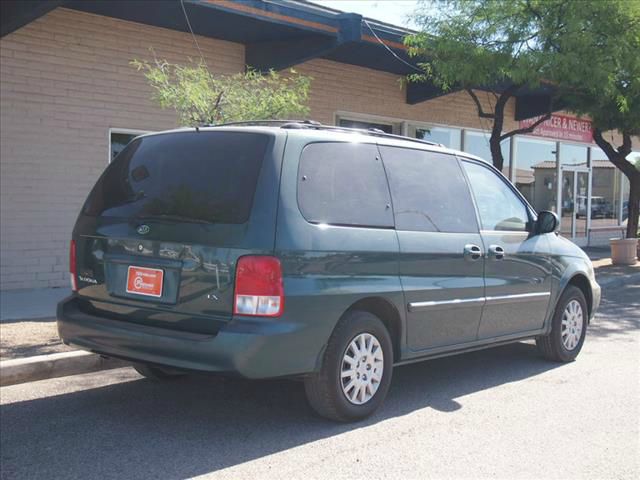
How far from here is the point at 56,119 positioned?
10.2 meters

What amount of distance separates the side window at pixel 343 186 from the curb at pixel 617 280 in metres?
9.08

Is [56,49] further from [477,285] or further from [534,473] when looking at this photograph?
[534,473]

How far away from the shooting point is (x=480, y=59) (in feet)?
35.0

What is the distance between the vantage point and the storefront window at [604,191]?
22.3 m

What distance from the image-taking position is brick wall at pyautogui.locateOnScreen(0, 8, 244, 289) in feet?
32.3

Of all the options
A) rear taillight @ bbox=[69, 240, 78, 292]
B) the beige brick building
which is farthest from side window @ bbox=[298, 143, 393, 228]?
the beige brick building

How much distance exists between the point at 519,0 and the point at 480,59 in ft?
3.82

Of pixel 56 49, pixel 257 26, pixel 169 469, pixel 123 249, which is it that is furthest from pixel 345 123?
pixel 169 469

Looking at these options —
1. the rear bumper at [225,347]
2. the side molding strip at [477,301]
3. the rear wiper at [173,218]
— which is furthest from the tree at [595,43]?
the rear bumper at [225,347]

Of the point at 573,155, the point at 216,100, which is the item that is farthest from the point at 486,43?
the point at 573,155

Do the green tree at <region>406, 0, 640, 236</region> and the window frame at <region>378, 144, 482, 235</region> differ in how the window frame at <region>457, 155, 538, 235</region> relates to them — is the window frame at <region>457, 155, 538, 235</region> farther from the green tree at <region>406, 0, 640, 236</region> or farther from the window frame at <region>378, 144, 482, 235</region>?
the green tree at <region>406, 0, 640, 236</region>

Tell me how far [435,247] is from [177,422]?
7.38 feet

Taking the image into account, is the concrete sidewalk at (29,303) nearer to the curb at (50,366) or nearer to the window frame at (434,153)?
the curb at (50,366)

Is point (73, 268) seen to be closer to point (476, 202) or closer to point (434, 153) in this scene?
point (434, 153)
